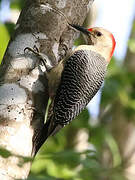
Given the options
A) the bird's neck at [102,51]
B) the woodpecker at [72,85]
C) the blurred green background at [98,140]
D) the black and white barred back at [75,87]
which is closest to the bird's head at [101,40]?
the bird's neck at [102,51]

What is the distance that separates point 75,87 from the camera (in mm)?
4309

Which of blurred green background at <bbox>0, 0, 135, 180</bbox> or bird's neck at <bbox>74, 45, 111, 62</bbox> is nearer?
blurred green background at <bbox>0, 0, 135, 180</bbox>

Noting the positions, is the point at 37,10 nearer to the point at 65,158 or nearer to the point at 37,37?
the point at 37,37

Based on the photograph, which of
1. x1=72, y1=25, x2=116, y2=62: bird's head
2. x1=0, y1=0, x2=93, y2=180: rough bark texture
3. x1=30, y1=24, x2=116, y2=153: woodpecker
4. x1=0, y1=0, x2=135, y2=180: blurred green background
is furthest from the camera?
x1=72, y1=25, x2=116, y2=62: bird's head

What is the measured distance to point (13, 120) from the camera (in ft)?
10.8

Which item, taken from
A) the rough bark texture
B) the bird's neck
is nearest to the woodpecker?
the rough bark texture

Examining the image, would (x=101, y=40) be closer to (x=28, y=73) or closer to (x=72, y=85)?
(x=72, y=85)

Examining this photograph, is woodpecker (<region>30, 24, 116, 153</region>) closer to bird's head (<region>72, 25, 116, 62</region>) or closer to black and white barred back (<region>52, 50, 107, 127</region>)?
black and white barred back (<region>52, 50, 107, 127</region>)

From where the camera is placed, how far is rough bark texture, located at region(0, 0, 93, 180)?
3.26 metres

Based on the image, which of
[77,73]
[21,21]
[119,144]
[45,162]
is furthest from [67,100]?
[119,144]

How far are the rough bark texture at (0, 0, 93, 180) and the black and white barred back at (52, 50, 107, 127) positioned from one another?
13.7 inches

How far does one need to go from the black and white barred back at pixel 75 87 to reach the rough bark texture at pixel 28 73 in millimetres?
348

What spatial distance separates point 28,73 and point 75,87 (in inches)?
29.1

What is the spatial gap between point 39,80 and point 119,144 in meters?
4.70
